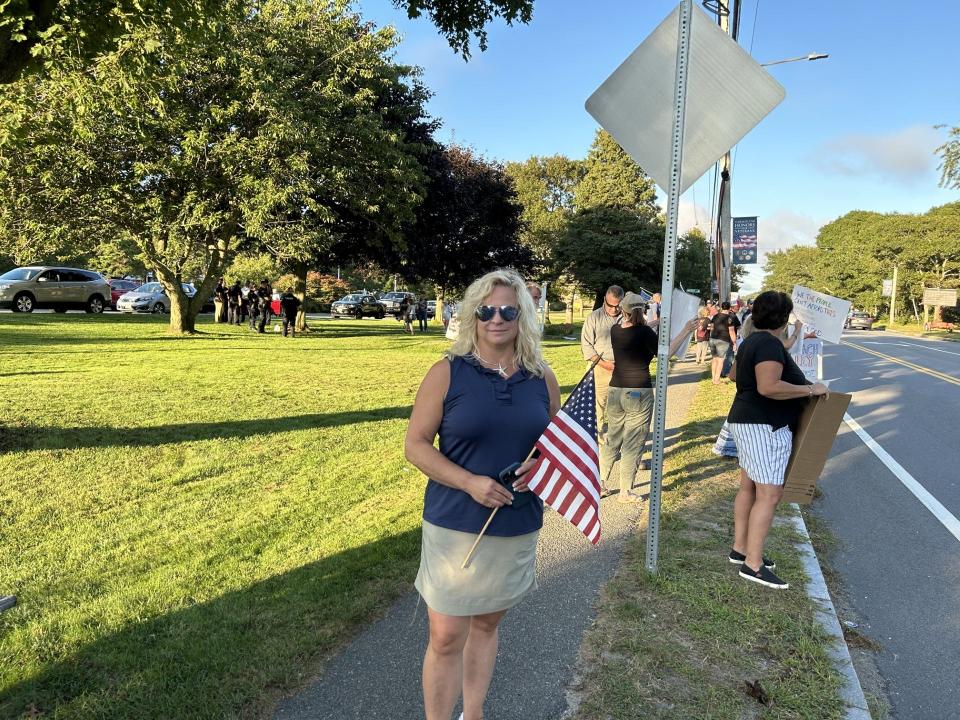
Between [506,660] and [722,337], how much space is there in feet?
38.8

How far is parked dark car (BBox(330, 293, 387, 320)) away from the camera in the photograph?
137 ft

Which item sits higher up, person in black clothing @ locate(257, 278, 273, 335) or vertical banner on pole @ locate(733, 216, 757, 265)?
vertical banner on pole @ locate(733, 216, 757, 265)

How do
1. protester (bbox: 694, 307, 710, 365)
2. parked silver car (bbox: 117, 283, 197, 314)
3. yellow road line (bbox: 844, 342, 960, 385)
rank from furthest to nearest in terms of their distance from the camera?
parked silver car (bbox: 117, 283, 197, 314)
protester (bbox: 694, 307, 710, 365)
yellow road line (bbox: 844, 342, 960, 385)

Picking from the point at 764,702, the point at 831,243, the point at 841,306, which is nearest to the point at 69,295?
the point at 841,306

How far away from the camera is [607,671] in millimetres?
3053

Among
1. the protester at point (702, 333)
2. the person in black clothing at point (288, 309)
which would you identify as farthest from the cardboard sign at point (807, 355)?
the person in black clothing at point (288, 309)

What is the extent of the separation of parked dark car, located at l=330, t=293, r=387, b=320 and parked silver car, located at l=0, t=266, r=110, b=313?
15.7 metres

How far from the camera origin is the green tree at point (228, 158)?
17.0 m

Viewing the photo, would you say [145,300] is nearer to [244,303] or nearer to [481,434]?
[244,303]

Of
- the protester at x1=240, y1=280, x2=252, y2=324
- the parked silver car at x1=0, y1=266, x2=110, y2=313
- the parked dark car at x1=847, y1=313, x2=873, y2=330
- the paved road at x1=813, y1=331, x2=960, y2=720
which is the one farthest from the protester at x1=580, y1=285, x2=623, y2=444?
the parked dark car at x1=847, y1=313, x2=873, y2=330

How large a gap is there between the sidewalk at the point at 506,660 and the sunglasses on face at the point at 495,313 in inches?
47.8

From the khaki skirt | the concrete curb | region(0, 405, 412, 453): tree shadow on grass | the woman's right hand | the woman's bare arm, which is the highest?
the woman's bare arm

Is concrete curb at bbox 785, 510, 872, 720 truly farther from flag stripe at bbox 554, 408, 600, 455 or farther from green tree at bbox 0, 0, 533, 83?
green tree at bbox 0, 0, 533, 83

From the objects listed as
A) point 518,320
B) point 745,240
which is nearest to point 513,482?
point 518,320
